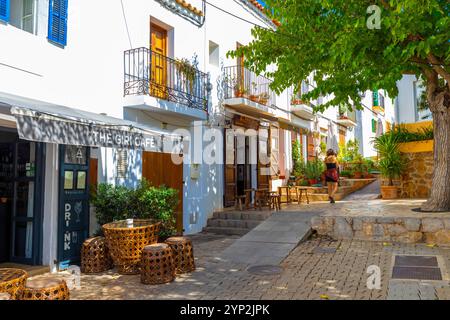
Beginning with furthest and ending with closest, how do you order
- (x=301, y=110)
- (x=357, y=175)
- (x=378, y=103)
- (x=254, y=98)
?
1. (x=378, y=103)
2. (x=357, y=175)
3. (x=301, y=110)
4. (x=254, y=98)

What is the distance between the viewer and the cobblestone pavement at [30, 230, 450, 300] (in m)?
5.50

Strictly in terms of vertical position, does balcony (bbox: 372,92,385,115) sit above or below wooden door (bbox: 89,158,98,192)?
above

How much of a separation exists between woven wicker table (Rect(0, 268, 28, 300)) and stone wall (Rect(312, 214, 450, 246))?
22.5ft

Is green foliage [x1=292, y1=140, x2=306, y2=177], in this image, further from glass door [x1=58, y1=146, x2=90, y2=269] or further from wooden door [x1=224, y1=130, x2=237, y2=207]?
glass door [x1=58, y1=146, x2=90, y2=269]

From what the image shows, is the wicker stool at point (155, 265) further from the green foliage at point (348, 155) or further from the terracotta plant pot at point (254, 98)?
the green foliage at point (348, 155)

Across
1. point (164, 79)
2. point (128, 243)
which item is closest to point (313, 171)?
point (164, 79)

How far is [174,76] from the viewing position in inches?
420

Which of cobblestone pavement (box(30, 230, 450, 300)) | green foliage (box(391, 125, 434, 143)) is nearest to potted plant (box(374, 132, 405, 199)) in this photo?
green foliage (box(391, 125, 434, 143))

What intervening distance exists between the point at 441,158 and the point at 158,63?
299 inches

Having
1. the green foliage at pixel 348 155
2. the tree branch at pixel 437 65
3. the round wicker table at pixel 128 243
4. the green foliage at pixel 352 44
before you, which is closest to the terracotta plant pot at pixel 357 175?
the green foliage at pixel 348 155

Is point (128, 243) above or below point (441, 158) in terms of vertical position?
below

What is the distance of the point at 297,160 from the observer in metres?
18.3

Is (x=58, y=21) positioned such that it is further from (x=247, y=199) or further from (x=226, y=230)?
(x=247, y=199)

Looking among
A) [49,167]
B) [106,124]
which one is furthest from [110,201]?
[106,124]
